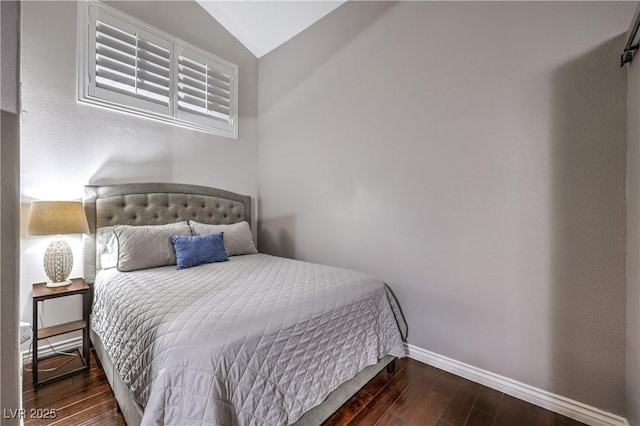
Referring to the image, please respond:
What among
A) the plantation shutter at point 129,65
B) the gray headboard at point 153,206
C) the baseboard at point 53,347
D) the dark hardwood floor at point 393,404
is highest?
the plantation shutter at point 129,65

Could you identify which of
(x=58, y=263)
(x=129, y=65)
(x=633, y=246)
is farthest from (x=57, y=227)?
(x=633, y=246)

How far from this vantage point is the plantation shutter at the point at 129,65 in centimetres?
238

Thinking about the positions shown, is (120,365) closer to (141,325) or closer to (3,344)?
(141,325)

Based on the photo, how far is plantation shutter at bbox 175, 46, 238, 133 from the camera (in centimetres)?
293

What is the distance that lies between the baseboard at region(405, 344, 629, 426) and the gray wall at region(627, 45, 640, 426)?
→ 14cm

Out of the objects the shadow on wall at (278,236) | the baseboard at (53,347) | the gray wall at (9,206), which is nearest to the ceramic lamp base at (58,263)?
the baseboard at (53,347)

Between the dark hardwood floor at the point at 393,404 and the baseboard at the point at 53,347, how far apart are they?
0.64 ft

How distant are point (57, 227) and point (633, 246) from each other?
11.4ft

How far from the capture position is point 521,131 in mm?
1809

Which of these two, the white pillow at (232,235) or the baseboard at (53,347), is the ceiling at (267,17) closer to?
→ the white pillow at (232,235)

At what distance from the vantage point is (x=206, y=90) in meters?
3.12

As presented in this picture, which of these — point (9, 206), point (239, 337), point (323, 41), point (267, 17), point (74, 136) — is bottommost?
point (239, 337)

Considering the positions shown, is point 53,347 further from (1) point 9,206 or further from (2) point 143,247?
(1) point 9,206

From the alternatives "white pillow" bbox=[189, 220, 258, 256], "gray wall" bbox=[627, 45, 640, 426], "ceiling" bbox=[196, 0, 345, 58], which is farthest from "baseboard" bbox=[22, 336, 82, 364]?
"gray wall" bbox=[627, 45, 640, 426]
